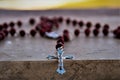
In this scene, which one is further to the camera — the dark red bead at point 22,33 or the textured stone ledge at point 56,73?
the dark red bead at point 22,33

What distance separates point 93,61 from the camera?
37.1 inches

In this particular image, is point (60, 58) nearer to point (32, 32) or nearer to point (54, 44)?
point (54, 44)

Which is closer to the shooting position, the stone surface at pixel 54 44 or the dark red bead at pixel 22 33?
the stone surface at pixel 54 44

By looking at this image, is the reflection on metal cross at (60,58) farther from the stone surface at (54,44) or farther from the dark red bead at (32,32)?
the dark red bead at (32,32)

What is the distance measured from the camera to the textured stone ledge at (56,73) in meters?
0.94

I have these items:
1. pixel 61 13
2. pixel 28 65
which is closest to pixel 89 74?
pixel 28 65

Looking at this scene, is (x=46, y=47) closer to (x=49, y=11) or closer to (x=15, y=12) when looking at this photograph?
(x=15, y=12)

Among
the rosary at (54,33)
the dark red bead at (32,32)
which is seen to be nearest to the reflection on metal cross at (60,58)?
the rosary at (54,33)

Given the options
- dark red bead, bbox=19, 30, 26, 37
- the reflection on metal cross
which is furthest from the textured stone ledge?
dark red bead, bbox=19, 30, 26, 37

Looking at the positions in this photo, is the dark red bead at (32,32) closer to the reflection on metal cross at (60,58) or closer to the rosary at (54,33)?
the rosary at (54,33)

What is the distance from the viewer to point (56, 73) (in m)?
0.95

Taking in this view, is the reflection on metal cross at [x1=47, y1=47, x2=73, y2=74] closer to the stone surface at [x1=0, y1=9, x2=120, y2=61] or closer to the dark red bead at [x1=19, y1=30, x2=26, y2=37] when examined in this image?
the stone surface at [x1=0, y1=9, x2=120, y2=61]

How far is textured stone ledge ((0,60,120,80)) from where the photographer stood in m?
0.94

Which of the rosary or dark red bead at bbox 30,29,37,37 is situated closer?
the rosary
